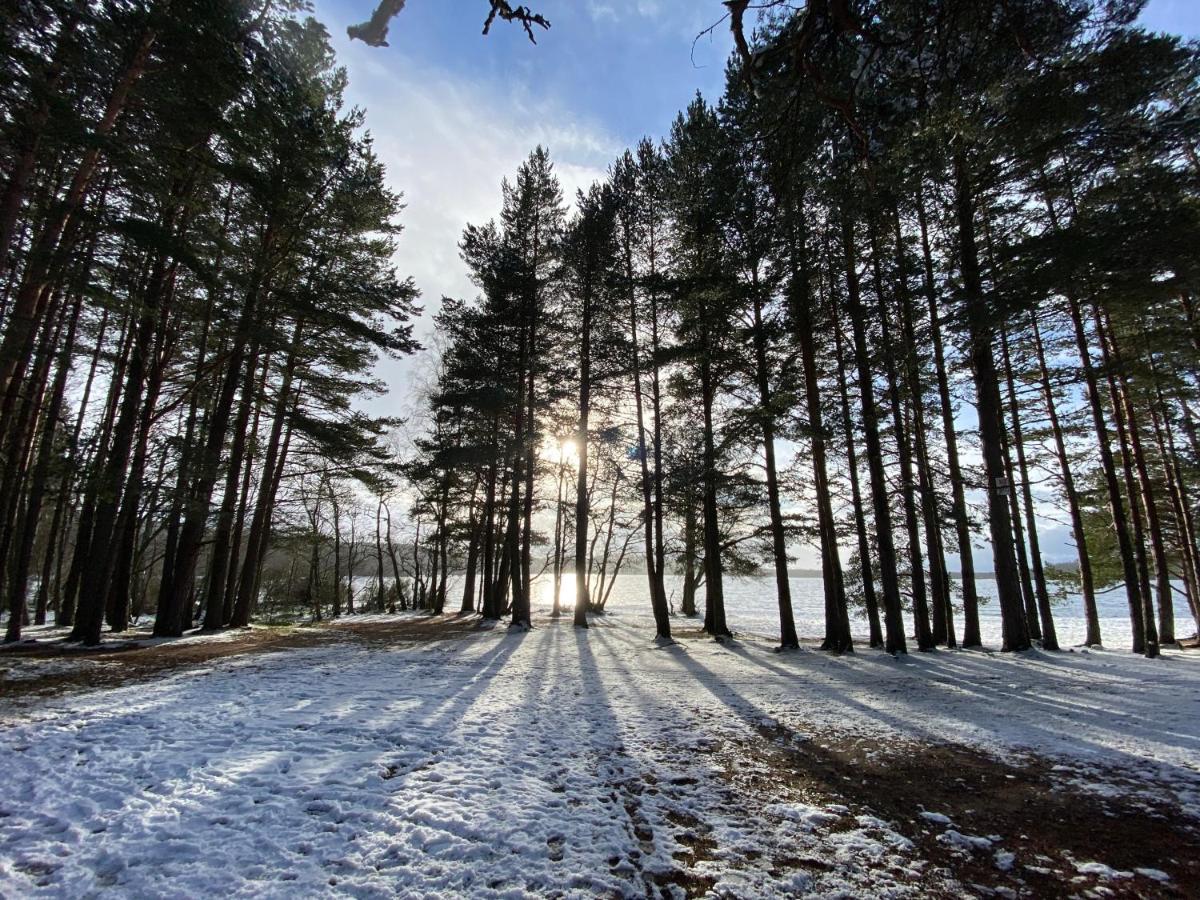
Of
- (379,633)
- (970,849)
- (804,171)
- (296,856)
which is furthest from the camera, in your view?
(379,633)

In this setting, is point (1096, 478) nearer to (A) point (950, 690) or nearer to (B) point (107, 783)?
(A) point (950, 690)

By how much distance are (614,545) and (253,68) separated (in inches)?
987

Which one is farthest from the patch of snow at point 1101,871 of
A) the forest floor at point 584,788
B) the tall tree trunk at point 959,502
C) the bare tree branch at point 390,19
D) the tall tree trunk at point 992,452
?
the tall tree trunk at point 959,502

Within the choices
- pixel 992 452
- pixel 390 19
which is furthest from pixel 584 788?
pixel 992 452

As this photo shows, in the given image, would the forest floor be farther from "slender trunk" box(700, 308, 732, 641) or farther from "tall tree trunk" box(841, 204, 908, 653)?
"slender trunk" box(700, 308, 732, 641)

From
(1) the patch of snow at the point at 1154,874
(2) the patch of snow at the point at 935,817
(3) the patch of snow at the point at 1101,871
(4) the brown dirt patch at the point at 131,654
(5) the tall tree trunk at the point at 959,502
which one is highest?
(5) the tall tree trunk at the point at 959,502

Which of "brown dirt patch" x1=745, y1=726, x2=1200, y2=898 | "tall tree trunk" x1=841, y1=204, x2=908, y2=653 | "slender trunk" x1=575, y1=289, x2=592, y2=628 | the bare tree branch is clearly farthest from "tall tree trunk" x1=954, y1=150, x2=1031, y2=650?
the bare tree branch

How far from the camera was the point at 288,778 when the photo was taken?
338 centimetres

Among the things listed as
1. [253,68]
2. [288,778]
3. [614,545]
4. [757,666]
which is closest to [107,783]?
[288,778]

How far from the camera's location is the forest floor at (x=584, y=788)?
246cm

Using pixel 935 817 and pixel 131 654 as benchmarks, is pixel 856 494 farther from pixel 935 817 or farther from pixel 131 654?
pixel 131 654

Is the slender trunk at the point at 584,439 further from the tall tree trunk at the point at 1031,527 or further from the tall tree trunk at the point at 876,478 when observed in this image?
the tall tree trunk at the point at 1031,527

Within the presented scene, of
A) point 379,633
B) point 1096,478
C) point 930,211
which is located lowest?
point 379,633

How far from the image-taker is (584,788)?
3.52 meters
